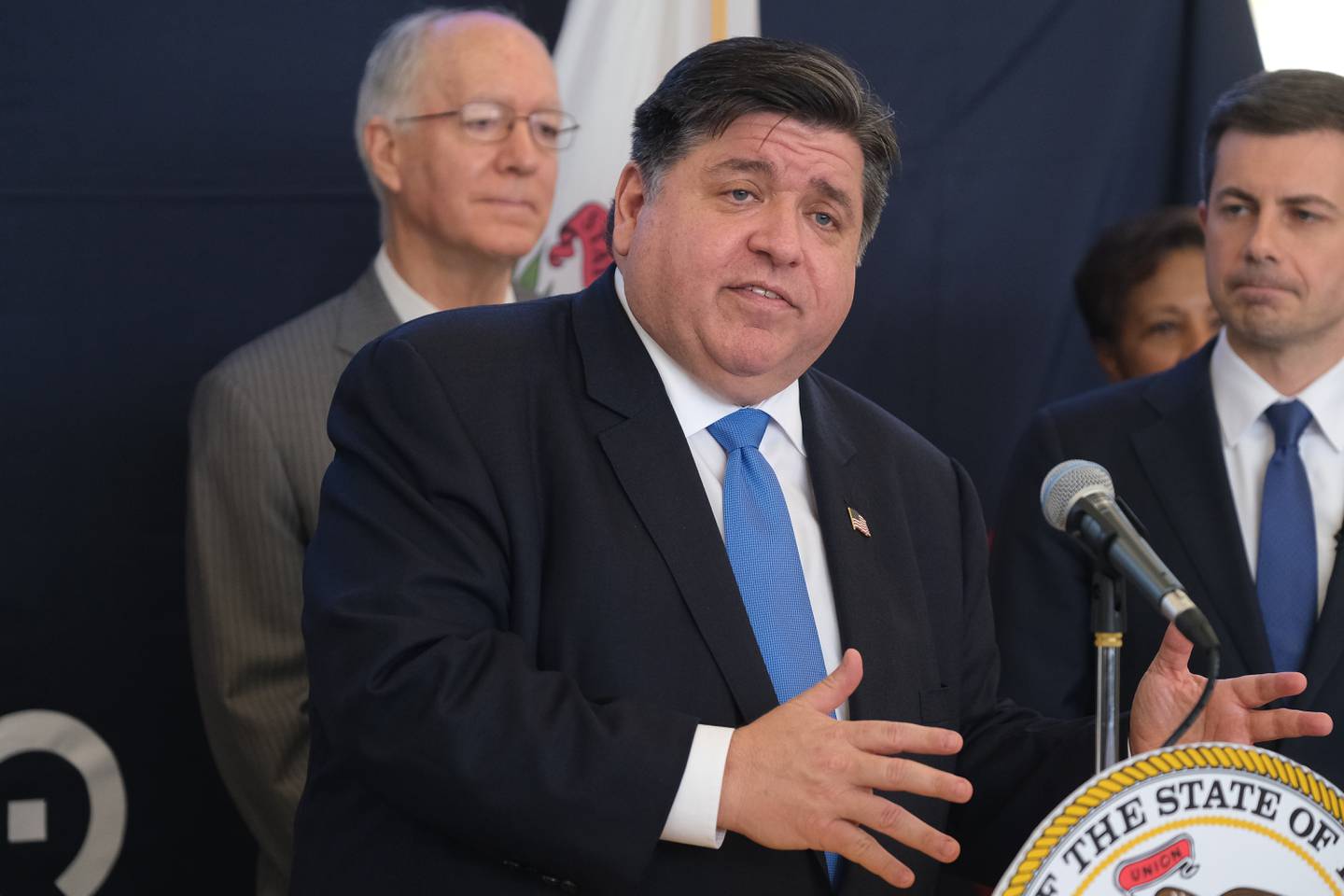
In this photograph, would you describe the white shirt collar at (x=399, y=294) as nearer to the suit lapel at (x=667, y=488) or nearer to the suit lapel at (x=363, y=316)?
the suit lapel at (x=363, y=316)

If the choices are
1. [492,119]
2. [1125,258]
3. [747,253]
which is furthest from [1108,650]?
[1125,258]

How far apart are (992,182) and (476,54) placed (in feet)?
4.79

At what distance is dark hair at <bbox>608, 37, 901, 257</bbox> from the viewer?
186 centimetres

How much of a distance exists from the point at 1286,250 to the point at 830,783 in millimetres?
1537

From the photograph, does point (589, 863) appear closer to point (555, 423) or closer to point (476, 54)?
point (555, 423)

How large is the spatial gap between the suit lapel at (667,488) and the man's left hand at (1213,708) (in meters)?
0.44

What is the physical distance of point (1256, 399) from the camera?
8.44 ft

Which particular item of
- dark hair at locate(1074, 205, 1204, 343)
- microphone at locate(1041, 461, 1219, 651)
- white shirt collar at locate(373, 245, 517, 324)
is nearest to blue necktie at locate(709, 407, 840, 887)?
microphone at locate(1041, 461, 1219, 651)

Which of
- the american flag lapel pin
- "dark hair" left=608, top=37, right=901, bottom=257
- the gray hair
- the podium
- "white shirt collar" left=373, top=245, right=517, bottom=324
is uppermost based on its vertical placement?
the gray hair

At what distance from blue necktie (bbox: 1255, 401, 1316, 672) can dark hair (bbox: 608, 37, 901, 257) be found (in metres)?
1.01

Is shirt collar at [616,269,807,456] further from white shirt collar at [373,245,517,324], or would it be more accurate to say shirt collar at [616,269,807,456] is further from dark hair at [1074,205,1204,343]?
dark hair at [1074,205,1204,343]

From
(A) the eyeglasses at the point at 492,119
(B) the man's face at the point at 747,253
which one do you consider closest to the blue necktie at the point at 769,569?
(B) the man's face at the point at 747,253

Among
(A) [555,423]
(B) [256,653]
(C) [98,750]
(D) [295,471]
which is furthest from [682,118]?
(C) [98,750]

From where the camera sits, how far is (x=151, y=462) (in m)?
3.11
